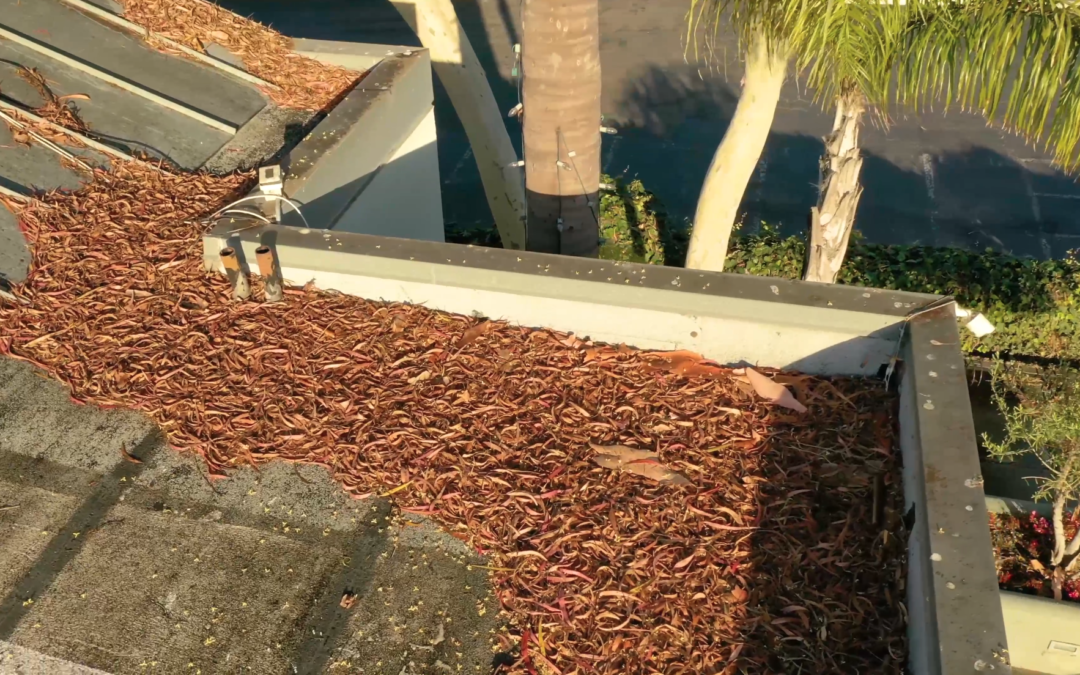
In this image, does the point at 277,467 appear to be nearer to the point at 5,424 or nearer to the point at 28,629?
the point at 28,629

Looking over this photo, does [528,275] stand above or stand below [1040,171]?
above

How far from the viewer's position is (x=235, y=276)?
5.25m

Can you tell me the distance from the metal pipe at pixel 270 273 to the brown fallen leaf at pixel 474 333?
1.19 m

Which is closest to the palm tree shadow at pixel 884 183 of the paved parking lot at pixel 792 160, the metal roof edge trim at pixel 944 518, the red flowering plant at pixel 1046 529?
the paved parking lot at pixel 792 160

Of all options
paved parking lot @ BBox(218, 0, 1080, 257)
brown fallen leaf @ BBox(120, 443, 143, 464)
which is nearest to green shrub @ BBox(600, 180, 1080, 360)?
paved parking lot @ BBox(218, 0, 1080, 257)

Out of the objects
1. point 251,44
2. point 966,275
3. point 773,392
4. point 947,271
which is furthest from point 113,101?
point 966,275

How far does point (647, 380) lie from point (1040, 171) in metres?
15.1

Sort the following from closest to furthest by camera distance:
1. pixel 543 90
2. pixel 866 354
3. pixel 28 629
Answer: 1. pixel 28 629
2. pixel 866 354
3. pixel 543 90

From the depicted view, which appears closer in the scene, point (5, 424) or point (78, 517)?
point (78, 517)

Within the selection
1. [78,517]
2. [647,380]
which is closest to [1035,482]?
[647,380]

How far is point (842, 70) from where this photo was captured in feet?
18.7

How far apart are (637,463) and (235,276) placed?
2.72 meters

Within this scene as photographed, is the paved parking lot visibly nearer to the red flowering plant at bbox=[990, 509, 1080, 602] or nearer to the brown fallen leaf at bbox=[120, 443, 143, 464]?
the red flowering plant at bbox=[990, 509, 1080, 602]

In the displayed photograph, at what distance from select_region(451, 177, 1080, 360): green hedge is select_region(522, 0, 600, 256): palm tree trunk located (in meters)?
4.70
